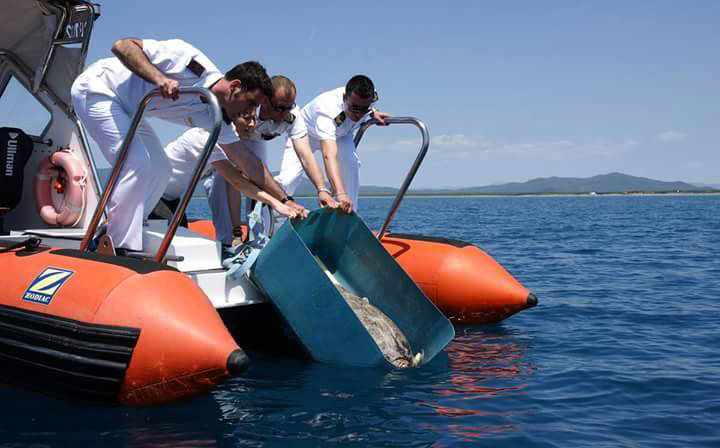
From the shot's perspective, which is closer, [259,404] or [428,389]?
[259,404]

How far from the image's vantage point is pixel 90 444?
10.7 ft

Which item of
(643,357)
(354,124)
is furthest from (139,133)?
(643,357)

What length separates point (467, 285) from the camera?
5977mm

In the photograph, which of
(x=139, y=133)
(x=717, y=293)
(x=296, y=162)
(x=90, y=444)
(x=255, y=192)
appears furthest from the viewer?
(x=717, y=293)

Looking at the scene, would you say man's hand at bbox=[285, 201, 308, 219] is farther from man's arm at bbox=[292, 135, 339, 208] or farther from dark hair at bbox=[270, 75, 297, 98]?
dark hair at bbox=[270, 75, 297, 98]

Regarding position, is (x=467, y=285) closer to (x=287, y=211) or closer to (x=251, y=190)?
(x=287, y=211)

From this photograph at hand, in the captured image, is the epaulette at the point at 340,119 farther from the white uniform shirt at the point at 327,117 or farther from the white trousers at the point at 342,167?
the white trousers at the point at 342,167

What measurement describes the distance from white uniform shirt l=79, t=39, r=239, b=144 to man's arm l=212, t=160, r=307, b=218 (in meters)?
0.43

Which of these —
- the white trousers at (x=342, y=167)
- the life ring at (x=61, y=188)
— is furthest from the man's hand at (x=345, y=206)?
the life ring at (x=61, y=188)

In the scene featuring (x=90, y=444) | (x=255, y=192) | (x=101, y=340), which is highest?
(x=255, y=192)

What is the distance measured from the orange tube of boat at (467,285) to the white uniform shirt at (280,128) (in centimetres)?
151

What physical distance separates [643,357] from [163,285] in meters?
3.35

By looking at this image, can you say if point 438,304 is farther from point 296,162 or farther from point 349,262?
point 296,162

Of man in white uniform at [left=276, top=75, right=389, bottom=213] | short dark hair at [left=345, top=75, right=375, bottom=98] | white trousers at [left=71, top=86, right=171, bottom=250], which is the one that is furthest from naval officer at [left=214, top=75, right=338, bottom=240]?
white trousers at [left=71, top=86, right=171, bottom=250]
